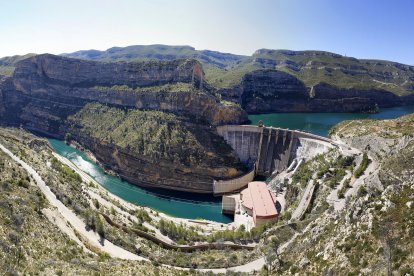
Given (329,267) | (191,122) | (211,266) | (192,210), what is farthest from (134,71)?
(329,267)

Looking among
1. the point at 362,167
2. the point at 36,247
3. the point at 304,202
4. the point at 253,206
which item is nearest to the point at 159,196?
the point at 253,206

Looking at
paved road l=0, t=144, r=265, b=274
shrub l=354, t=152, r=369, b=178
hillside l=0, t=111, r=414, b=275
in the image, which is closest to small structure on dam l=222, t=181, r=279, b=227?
hillside l=0, t=111, r=414, b=275

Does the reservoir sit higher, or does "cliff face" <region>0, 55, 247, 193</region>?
"cliff face" <region>0, 55, 247, 193</region>

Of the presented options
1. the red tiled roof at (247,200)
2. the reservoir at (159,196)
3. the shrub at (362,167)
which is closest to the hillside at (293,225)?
the shrub at (362,167)

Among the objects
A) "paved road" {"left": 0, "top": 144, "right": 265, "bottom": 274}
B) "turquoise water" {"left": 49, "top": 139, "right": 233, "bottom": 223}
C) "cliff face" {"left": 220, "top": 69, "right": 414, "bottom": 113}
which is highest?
"cliff face" {"left": 220, "top": 69, "right": 414, "bottom": 113}

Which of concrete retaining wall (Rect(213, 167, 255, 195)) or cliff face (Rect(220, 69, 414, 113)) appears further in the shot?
cliff face (Rect(220, 69, 414, 113))

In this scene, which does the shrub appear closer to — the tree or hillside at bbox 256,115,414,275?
hillside at bbox 256,115,414,275

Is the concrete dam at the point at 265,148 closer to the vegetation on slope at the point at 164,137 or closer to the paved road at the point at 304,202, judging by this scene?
the vegetation on slope at the point at 164,137
